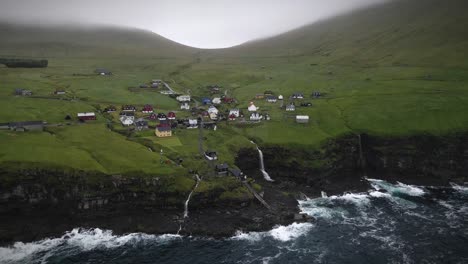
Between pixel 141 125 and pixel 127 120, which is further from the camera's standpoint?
pixel 127 120

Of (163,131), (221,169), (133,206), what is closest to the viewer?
(133,206)

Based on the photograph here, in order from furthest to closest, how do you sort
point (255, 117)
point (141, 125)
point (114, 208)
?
point (255, 117), point (141, 125), point (114, 208)

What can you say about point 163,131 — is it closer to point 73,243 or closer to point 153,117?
point 153,117

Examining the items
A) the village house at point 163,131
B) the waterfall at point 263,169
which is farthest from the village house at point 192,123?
the waterfall at point 263,169

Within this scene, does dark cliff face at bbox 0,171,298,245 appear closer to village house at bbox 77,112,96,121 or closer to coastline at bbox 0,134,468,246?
coastline at bbox 0,134,468,246

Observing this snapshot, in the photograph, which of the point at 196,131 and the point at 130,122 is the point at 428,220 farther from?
the point at 130,122

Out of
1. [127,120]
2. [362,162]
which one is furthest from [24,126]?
[362,162]
